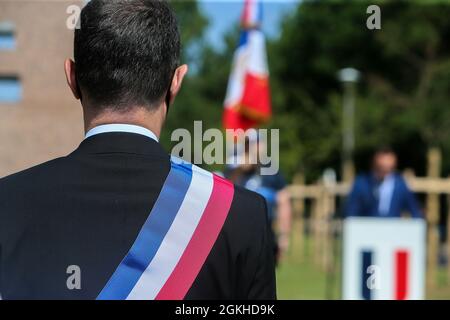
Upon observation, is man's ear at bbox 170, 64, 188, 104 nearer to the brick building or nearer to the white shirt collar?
the white shirt collar

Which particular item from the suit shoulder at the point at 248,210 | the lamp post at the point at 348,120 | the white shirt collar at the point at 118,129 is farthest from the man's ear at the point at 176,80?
the lamp post at the point at 348,120

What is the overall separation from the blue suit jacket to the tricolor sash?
704 cm

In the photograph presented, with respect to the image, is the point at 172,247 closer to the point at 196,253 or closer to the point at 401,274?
the point at 196,253

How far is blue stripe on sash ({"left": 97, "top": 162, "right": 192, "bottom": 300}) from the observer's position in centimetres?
164

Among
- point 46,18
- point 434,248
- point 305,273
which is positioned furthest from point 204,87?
point 46,18

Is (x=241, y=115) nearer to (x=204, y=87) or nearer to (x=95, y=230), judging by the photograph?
(x=95, y=230)

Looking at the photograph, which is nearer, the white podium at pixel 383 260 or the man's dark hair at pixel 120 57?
the man's dark hair at pixel 120 57

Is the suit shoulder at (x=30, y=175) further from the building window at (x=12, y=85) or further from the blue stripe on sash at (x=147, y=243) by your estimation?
the building window at (x=12, y=85)

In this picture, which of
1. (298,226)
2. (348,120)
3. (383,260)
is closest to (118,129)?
(383,260)

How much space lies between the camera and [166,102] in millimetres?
1828

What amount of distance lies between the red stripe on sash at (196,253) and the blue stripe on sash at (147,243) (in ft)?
0.19

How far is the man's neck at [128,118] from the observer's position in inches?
68.6

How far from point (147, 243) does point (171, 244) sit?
2.3 inches

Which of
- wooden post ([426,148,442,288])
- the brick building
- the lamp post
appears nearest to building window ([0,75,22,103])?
the brick building
